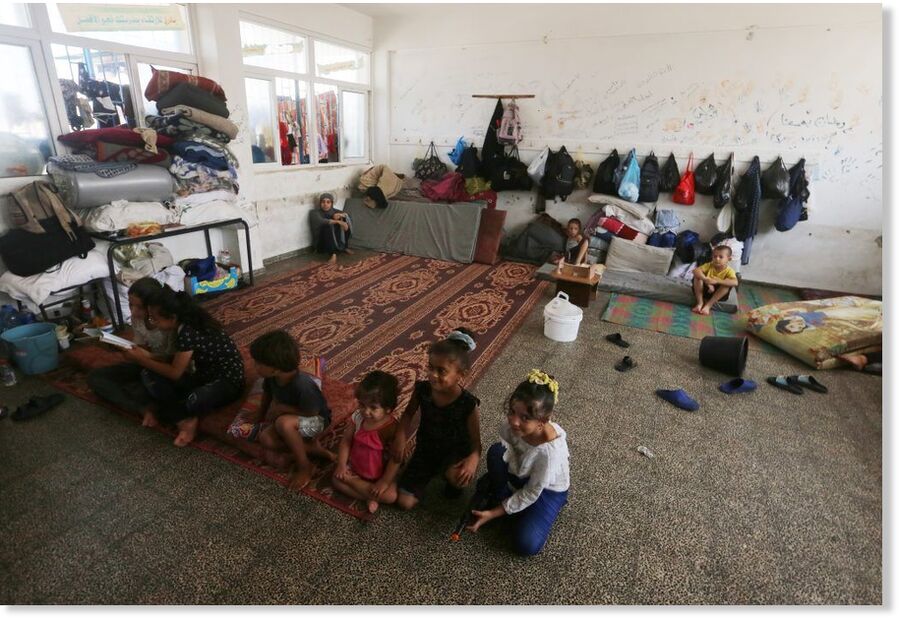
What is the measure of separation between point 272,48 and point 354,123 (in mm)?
1562

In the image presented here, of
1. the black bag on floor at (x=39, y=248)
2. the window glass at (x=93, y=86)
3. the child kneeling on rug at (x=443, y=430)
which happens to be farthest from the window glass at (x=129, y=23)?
the child kneeling on rug at (x=443, y=430)

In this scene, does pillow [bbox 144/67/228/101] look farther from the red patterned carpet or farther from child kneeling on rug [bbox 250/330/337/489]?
child kneeling on rug [bbox 250/330/337/489]

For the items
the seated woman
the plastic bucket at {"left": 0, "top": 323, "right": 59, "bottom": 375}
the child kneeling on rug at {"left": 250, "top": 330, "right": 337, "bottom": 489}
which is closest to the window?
the seated woman

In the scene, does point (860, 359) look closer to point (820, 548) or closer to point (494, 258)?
point (820, 548)

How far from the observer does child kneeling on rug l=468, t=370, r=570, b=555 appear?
163cm

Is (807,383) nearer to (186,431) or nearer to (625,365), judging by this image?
(625,365)

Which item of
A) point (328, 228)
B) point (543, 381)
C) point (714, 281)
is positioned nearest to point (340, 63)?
point (328, 228)

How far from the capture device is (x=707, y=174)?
489cm

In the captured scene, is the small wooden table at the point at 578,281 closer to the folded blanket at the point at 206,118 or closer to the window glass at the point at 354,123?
the folded blanket at the point at 206,118

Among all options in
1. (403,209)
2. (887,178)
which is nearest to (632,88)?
(403,209)

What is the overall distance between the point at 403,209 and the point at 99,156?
9.99 feet

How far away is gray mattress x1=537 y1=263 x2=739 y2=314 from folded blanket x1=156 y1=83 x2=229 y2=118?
3.34 meters

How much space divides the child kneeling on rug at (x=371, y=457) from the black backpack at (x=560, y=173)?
13.7ft

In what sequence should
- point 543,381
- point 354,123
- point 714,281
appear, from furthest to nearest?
1. point 354,123
2. point 714,281
3. point 543,381
